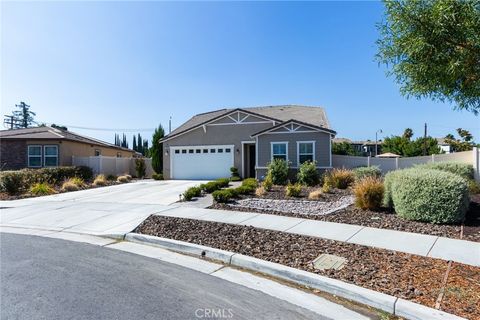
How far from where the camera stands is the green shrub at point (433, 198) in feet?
25.9

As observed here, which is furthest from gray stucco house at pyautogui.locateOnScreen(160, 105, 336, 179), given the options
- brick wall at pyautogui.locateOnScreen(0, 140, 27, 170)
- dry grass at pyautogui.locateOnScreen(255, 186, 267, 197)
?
brick wall at pyautogui.locateOnScreen(0, 140, 27, 170)

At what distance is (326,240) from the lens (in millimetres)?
6695

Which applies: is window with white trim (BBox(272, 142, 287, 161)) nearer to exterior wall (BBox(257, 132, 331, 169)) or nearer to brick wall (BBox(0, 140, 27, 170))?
exterior wall (BBox(257, 132, 331, 169))

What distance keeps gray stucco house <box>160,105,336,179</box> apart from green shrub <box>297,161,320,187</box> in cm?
172

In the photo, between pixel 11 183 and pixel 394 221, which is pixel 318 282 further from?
pixel 11 183

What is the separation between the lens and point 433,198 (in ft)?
26.3

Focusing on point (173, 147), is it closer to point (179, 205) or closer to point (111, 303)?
point (179, 205)

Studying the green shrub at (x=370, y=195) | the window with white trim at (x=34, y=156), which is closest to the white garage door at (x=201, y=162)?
the window with white trim at (x=34, y=156)

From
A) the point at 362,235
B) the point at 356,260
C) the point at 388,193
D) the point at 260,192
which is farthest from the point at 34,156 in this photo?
the point at 356,260

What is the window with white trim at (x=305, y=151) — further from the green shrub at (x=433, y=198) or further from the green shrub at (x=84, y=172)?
the green shrub at (x=84, y=172)

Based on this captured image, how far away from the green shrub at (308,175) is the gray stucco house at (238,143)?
1717mm

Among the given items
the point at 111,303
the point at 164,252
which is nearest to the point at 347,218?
the point at 164,252

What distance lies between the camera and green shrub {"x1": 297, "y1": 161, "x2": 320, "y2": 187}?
56.0 ft

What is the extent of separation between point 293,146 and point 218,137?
20.2 feet
